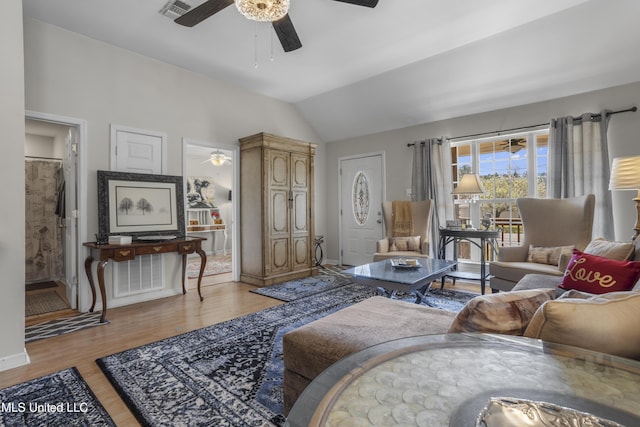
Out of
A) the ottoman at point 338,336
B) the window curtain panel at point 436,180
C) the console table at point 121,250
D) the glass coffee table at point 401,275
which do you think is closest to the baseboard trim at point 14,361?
the console table at point 121,250

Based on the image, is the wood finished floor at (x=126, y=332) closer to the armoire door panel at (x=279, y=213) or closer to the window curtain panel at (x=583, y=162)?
the armoire door panel at (x=279, y=213)

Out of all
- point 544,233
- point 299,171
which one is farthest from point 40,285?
point 544,233

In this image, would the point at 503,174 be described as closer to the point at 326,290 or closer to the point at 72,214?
the point at 326,290

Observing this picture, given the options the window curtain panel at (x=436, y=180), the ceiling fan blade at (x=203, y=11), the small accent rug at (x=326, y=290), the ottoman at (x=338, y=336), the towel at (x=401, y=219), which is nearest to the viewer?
the ottoman at (x=338, y=336)

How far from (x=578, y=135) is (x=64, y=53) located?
5.80 m

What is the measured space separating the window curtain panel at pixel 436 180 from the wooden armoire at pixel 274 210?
1.83 m

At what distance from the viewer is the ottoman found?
4.53 feet

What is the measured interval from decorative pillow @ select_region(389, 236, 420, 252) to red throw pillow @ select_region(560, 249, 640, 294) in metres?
2.09

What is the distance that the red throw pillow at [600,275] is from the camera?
1944mm

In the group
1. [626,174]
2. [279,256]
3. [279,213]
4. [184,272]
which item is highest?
[626,174]

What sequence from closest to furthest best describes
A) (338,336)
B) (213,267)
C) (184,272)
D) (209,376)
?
(338,336) → (209,376) → (184,272) → (213,267)

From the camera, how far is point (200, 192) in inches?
293

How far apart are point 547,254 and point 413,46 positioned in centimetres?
276

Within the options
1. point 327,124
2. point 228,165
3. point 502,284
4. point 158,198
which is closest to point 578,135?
point 502,284
